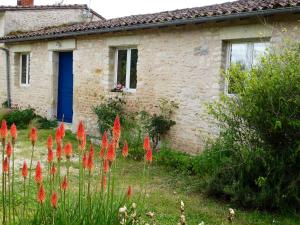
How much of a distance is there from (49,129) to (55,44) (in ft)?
9.98

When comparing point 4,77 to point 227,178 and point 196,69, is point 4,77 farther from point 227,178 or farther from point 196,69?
point 227,178

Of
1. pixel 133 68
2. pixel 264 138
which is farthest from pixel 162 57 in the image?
pixel 264 138

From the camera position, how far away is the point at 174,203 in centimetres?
639

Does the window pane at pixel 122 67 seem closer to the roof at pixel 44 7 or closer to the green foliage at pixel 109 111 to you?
the green foliage at pixel 109 111

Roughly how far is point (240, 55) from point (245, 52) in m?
0.16

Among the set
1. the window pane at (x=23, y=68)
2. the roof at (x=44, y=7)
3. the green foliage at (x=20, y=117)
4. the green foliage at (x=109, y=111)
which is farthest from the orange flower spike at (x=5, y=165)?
the roof at (x=44, y=7)

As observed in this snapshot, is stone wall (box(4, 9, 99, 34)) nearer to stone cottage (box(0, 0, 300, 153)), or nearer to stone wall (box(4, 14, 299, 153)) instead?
stone cottage (box(0, 0, 300, 153))

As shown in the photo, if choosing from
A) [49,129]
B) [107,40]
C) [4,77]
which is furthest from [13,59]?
[107,40]

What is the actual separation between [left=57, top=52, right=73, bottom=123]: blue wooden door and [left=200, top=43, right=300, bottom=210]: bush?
912 cm

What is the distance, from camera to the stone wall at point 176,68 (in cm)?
932

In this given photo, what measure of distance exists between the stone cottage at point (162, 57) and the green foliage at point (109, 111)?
0.38 meters

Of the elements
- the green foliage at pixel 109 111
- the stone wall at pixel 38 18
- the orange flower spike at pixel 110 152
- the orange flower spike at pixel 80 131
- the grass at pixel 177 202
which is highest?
the stone wall at pixel 38 18

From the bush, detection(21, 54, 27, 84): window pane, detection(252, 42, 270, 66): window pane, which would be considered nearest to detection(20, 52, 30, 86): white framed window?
detection(21, 54, 27, 84): window pane

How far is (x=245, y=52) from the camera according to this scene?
9.29 meters
